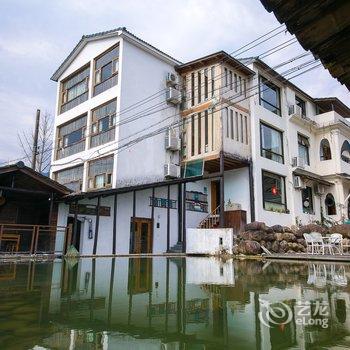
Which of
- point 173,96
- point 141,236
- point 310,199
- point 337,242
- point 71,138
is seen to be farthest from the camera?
point 310,199

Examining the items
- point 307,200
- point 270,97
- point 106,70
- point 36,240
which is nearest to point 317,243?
point 307,200

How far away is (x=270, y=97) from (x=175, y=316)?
20073 millimetres

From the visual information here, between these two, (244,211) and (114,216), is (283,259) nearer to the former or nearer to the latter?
(244,211)

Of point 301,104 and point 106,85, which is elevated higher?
point 301,104

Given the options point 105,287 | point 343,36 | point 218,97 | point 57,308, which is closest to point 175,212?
point 218,97

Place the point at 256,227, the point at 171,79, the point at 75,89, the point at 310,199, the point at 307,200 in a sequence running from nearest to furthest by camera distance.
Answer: the point at 256,227 < the point at 171,79 < the point at 307,200 < the point at 310,199 < the point at 75,89

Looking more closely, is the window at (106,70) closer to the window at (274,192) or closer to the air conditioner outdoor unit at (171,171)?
the air conditioner outdoor unit at (171,171)

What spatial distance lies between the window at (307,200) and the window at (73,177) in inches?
549

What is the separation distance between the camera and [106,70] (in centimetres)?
2053

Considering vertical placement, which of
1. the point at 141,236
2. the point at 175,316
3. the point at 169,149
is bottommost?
the point at 175,316

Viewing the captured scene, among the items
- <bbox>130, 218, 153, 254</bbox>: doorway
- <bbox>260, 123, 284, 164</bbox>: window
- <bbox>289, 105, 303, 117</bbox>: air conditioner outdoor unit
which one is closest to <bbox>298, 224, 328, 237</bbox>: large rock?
<bbox>260, 123, 284, 164</bbox>: window

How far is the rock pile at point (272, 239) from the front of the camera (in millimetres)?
15297

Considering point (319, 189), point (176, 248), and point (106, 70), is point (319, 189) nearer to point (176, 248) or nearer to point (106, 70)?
point (176, 248)

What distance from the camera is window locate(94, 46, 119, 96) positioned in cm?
1952
